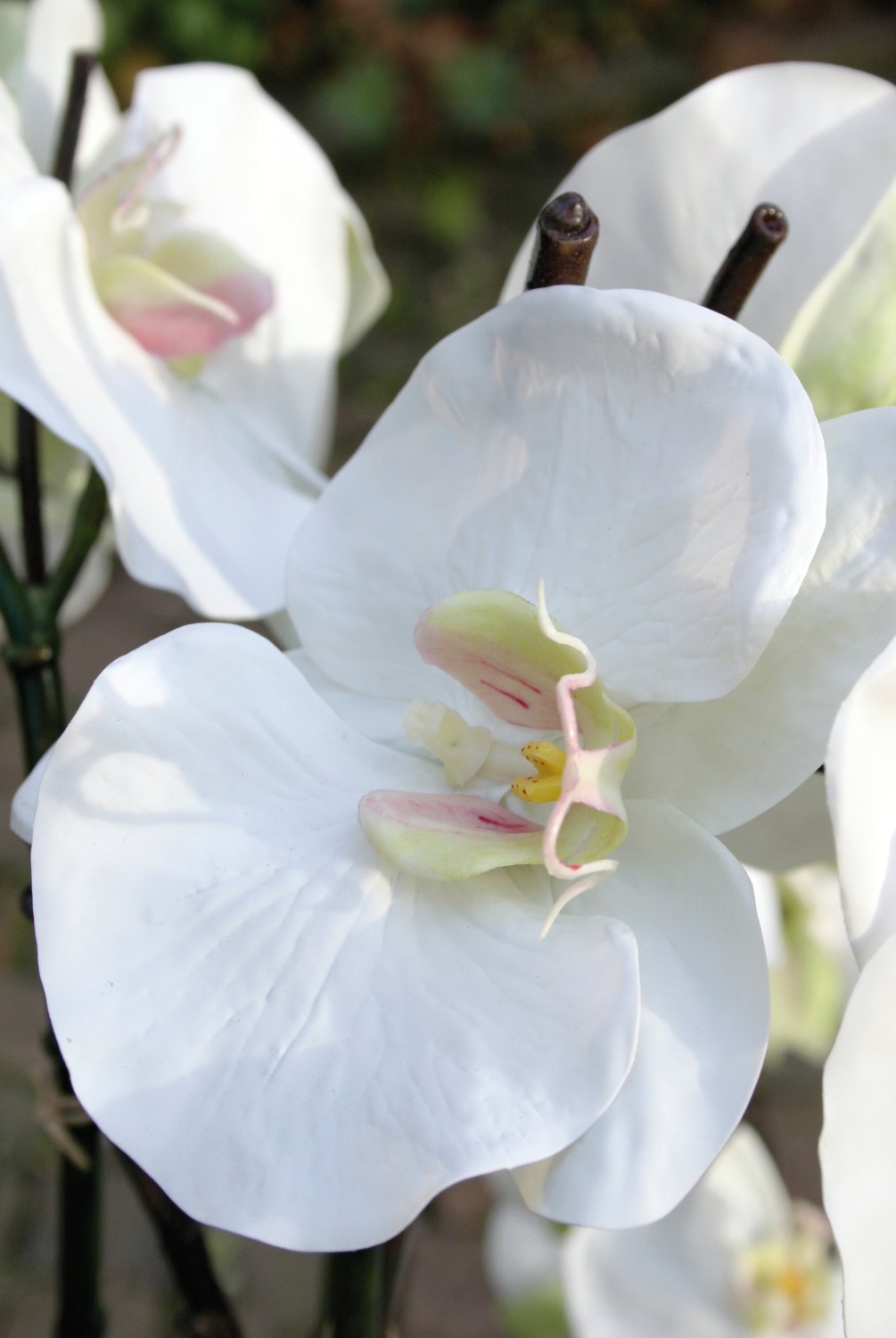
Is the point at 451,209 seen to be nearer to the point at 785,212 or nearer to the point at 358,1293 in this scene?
the point at 785,212

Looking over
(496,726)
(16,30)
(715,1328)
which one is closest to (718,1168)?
(715,1328)

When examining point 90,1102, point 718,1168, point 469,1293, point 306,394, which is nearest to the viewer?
point 90,1102

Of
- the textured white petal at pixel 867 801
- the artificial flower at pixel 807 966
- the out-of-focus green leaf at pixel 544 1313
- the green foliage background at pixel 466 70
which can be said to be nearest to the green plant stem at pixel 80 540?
the textured white petal at pixel 867 801

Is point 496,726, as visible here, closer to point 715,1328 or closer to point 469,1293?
point 715,1328

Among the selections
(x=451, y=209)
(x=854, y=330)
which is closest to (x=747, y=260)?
(x=854, y=330)

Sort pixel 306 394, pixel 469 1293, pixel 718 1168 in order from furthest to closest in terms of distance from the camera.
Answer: pixel 469 1293, pixel 718 1168, pixel 306 394

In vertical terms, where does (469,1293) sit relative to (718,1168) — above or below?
below

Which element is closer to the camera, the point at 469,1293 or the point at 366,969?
the point at 366,969
